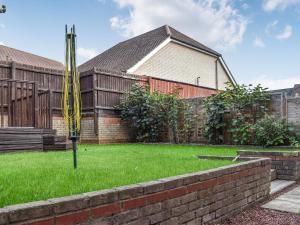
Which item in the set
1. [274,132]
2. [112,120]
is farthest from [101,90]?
[274,132]

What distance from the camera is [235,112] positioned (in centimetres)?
975

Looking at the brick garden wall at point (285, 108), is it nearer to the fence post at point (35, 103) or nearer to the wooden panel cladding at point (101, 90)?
the wooden panel cladding at point (101, 90)

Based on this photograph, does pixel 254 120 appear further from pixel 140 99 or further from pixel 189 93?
pixel 189 93

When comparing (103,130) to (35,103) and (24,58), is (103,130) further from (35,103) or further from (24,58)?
(24,58)

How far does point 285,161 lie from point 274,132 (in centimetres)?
250

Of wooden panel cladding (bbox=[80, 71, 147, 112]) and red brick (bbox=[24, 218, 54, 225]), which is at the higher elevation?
wooden panel cladding (bbox=[80, 71, 147, 112])

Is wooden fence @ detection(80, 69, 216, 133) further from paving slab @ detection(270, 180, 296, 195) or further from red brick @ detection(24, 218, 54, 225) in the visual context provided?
red brick @ detection(24, 218, 54, 225)

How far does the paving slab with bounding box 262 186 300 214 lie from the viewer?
167 inches

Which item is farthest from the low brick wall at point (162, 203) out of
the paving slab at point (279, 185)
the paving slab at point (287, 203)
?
the paving slab at point (279, 185)

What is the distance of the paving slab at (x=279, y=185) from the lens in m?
5.20

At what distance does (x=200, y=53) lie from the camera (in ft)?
66.0

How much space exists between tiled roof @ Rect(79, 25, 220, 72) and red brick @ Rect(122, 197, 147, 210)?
13176mm

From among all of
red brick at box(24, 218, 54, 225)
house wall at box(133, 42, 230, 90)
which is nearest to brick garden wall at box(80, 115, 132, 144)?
house wall at box(133, 42, 230, 90)

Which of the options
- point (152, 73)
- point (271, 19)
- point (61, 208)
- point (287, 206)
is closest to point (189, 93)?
point (152, 73)
